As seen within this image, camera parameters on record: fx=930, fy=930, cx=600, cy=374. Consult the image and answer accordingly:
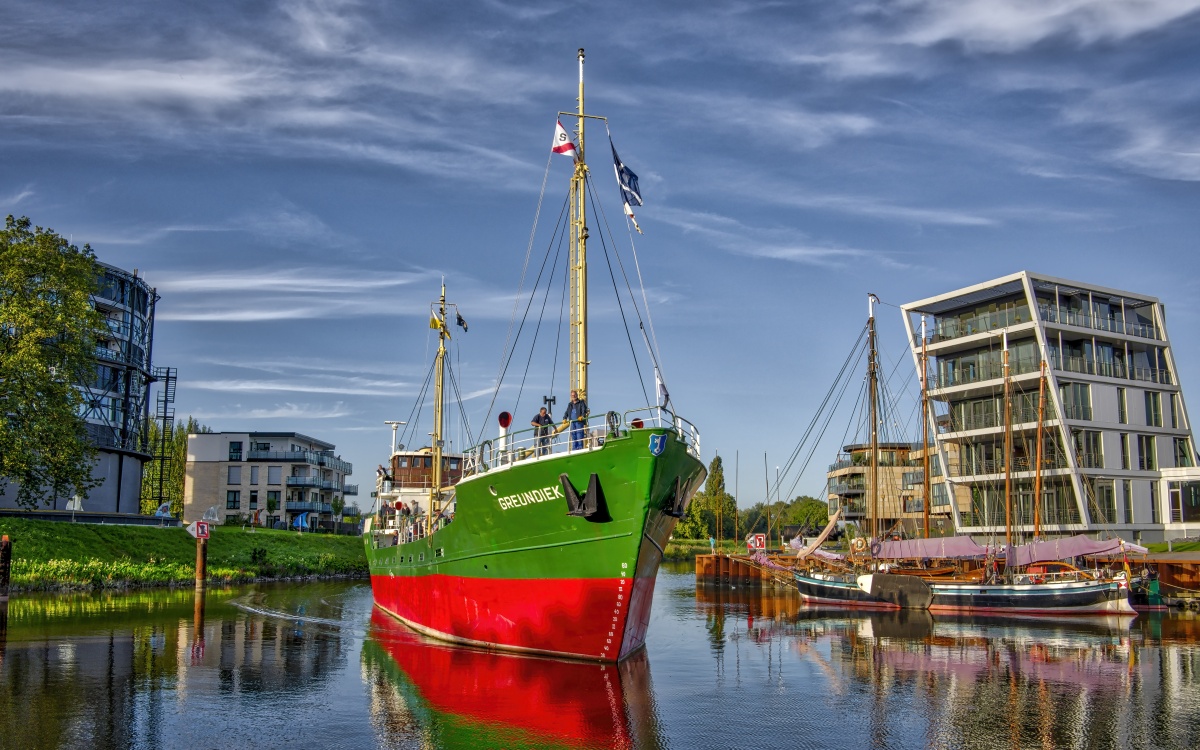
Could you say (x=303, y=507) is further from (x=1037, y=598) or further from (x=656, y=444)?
(x=656, y=444)

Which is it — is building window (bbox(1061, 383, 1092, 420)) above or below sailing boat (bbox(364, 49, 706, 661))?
above

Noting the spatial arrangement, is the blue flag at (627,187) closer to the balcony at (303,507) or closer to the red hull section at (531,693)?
the red hull section at (531,693)

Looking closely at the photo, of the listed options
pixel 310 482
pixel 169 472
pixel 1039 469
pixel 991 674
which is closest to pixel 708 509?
pixel 310 482

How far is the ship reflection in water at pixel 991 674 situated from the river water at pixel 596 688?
9 centimetres

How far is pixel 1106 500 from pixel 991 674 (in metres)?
41.3

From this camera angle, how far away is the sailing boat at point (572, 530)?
21.9 metres

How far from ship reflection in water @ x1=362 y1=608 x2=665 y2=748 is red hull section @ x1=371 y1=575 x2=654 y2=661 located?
462 mm

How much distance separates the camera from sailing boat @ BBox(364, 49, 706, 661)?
21.9 metres

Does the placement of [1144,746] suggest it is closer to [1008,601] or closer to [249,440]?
[1008,601]

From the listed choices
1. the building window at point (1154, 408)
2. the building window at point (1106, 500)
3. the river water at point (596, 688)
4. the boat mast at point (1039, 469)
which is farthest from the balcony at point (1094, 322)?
the river water at point (596, 688)

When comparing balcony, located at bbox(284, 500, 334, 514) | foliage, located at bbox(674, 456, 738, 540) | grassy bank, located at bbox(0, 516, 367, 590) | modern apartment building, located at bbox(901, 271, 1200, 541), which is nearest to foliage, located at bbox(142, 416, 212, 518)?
balcony, located at bbox(284, 500, 334, 514)

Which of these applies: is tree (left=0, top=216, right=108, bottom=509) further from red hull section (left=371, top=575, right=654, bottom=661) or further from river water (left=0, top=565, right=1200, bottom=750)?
red hull section (left=371, top=575, right=654, bottom=661)

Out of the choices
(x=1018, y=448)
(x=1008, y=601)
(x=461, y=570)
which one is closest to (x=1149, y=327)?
(x=1018, y=448)

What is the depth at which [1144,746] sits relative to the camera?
15.6m
